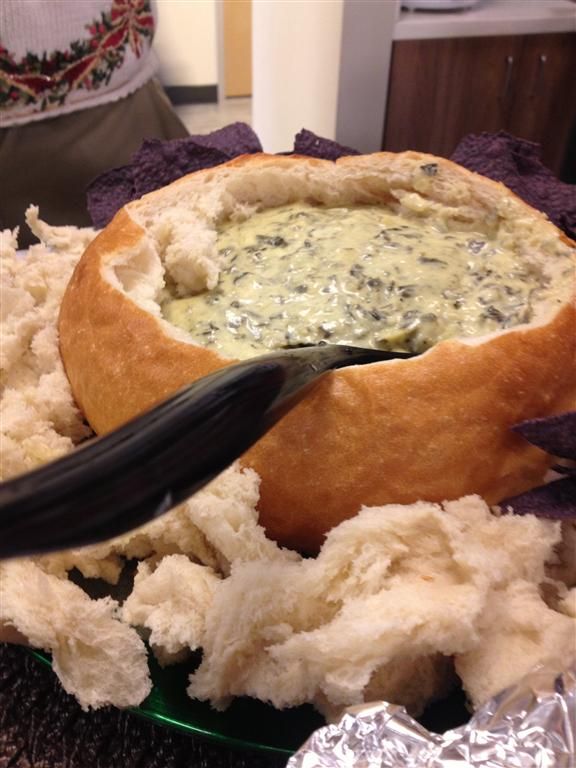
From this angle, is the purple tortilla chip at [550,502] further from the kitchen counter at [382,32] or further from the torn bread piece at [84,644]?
the kitchen counter at [382,32]

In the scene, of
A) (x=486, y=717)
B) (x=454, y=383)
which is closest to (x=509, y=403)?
(x=454, y=383)

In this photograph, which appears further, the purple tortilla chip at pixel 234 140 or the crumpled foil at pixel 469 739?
the purple tortilla chip at pixel 234 140

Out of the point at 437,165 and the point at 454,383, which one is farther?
the point at 437,165

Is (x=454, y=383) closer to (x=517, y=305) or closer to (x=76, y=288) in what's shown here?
(x=517, y=305)

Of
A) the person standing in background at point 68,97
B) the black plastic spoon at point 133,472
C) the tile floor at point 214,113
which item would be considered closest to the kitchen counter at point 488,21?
the person standing in background at point 68,97

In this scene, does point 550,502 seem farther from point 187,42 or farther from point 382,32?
point 187,42

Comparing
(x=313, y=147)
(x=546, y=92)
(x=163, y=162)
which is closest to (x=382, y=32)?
(x=546, y=92)
